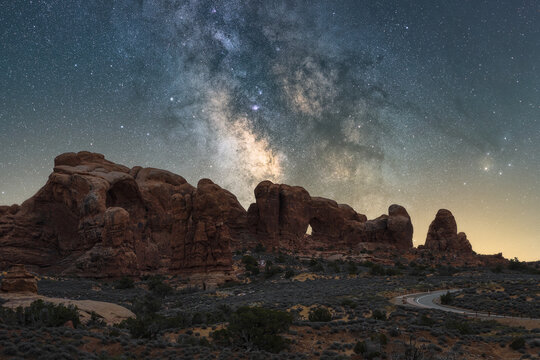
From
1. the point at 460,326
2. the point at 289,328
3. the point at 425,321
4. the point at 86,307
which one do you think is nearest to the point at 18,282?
the point at 86,307

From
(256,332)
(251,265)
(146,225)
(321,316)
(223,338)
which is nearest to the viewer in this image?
(256,332)

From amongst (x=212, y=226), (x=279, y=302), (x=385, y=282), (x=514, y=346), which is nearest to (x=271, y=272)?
(x=212, y=226)

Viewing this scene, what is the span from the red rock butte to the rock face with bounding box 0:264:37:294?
64.8ft

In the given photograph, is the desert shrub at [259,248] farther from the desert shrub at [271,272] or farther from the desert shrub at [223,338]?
the desert shrub at [223,338]

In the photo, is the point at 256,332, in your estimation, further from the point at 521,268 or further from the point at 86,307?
the point at 521,268

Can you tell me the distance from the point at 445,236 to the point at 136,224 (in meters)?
64.3

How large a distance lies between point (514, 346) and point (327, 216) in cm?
7226

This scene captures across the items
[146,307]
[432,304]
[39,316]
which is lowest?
[146,307]

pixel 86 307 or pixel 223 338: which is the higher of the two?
pixel 86 307

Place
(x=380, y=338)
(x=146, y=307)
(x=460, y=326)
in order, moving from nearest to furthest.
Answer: (x=380, y=338), (x=460, y=326), (x=146, y=307)

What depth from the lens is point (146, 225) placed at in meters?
63.8

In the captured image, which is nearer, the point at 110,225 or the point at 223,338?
the point at 223,338

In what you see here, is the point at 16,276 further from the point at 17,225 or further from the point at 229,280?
the point at 17,225

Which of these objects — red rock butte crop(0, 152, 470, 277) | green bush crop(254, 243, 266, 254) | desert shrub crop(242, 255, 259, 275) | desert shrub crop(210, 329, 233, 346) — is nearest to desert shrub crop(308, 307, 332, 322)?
desert shrub crop(210, 329, 233, 346)
